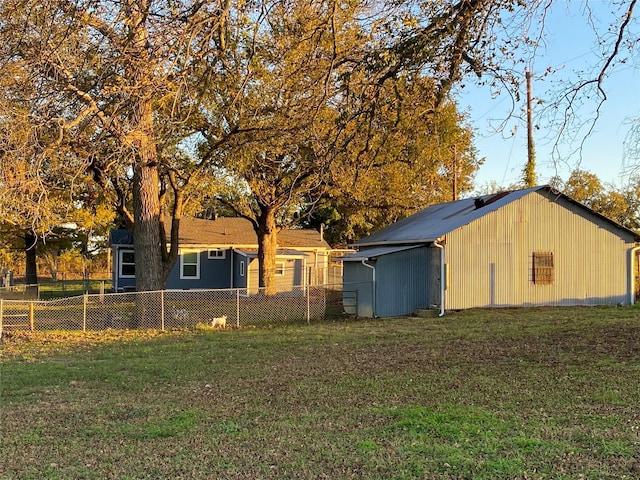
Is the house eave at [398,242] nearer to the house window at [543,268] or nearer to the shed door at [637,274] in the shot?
the house window at [543,268]

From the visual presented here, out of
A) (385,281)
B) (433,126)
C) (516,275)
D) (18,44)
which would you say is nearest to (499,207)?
(516,275)

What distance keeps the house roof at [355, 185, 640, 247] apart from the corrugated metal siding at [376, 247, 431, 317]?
0.65m

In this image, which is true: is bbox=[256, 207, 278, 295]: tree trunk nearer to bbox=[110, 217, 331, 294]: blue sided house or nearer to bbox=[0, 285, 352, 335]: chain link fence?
Result: bbox=[110, 217, 331, 294]: blue sided house

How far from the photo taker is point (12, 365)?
9992 millimetres

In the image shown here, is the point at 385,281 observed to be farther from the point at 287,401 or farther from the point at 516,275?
the point at 287,401

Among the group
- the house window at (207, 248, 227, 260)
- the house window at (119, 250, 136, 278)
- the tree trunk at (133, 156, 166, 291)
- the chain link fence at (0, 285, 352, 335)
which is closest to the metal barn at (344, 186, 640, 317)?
the chain link fence at (0, 285, 352, 335)

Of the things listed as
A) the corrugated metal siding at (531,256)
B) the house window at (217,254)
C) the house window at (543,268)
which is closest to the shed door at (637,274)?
the corrugated metal siding at (531,256)

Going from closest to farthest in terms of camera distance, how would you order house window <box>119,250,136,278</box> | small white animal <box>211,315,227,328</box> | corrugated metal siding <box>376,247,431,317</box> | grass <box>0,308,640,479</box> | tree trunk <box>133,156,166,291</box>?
grass <box>0,308,640,479</box> < small white animal <box>211,315,227,328</box> < tree trunk <box>133,156,166,291</box> < corrugated metal siding <box>376,247,431,317</box> < house window <box>119,250,136,278</box>

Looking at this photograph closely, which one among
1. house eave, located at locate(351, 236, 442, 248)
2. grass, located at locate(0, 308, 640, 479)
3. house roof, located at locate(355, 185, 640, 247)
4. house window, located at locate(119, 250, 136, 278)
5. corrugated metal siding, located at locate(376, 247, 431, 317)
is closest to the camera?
grass, located at locate(0, 308, 640, 479)

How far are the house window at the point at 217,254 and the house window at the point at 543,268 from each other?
15.8 m

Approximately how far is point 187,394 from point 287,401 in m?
1.45

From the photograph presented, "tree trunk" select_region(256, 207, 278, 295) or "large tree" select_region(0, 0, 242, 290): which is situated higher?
"large tree" select_region(0, 0, 242, 290)

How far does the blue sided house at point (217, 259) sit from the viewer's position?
2875cm

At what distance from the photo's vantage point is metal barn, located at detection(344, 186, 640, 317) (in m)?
18.6
